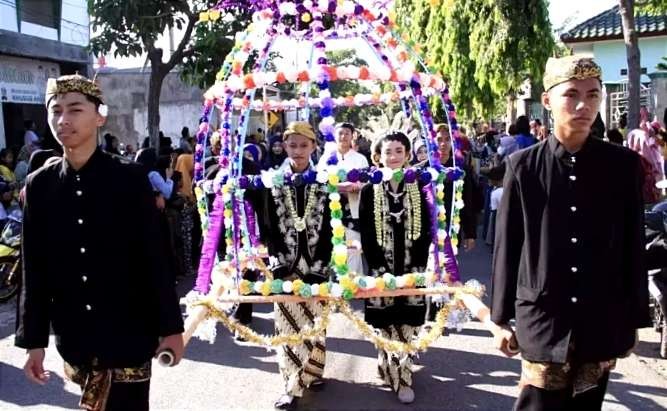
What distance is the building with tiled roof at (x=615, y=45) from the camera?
17141 millimetres

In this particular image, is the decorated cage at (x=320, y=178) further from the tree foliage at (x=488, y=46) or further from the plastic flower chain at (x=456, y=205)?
the tree foliage at (x=488, y=46)

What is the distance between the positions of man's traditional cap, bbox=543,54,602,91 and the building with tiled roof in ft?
50.6

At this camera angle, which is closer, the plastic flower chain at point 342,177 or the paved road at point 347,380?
the plastic flower chain at point 342,177

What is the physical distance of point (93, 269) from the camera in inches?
104

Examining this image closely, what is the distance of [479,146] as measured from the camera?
17.5 meters

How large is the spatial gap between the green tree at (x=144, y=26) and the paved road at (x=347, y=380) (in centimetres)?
539

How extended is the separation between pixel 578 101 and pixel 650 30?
1639 cm

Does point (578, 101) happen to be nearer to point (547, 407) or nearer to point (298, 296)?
point (547, 407)

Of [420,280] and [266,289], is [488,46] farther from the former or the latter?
[266,289]

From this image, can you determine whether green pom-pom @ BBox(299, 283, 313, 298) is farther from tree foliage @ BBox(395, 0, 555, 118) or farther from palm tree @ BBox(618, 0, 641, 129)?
tree foliage @ BBox(395, 0, 555, 118)

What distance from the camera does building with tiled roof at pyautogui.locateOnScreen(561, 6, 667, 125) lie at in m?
17.1

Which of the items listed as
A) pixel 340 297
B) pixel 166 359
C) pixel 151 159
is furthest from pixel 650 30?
pixel 166 359

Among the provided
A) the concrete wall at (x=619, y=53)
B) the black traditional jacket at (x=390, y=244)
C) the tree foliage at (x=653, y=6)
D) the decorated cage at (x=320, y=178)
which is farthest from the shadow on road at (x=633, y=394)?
the concrete wall at (x=619, y=53)

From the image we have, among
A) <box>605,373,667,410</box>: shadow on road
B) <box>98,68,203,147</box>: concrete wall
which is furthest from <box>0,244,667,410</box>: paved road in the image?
<box>98,68,203,147</box>: concrete wall
